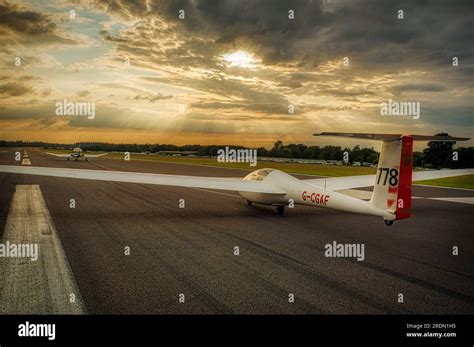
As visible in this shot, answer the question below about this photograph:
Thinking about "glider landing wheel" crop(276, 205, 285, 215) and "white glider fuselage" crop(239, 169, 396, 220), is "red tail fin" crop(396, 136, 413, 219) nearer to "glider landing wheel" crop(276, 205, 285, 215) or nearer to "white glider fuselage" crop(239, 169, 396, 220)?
"white glider fuselage" crop(239, 169, 396, 220)

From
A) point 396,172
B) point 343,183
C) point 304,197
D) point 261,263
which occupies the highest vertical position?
point 396,172

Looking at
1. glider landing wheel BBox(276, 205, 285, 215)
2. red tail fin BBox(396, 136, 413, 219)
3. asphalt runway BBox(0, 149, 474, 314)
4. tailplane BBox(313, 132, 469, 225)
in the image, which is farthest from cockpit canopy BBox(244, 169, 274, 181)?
red tail fin BBox(396, 136, 413, 219)

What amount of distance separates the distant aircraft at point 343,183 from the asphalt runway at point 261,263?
1.04 meters

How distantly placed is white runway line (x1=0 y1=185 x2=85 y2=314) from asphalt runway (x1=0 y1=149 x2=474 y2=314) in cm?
27

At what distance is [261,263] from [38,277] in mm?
5283

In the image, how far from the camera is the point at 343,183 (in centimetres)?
2083

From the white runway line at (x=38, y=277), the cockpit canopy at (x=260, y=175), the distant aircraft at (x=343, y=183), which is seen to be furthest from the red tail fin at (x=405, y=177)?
the white runway line at (x=38, y=277)

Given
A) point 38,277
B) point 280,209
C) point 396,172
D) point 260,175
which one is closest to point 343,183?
point 280,209

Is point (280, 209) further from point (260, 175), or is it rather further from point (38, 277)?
point (38, 277)

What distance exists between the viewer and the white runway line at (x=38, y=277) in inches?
260

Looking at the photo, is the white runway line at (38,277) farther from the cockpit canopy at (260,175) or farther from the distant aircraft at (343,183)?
the cockpit canopy at (260,175)

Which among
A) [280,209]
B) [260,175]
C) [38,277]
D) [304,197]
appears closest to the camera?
[38,277]

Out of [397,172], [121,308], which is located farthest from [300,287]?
[397,172]
